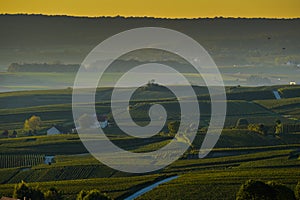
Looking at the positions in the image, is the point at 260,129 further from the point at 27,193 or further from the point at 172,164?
the point at 27,193

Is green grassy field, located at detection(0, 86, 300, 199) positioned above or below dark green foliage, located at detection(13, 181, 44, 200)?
above

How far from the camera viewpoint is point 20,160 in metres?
72.7

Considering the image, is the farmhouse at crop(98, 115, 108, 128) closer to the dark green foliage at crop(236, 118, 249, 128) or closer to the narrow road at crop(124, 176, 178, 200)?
the dark green foliage at crop(236, 118, 249, 128)

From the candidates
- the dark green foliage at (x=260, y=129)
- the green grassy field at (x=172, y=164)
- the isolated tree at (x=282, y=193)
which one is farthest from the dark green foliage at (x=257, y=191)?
the dark green foliage at (x=260, y=129)

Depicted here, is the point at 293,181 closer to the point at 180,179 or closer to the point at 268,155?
the point at 180,179

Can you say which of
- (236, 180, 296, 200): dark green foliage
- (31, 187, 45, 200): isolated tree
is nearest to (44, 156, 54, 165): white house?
(31, 187, 45, 200): isolated tree

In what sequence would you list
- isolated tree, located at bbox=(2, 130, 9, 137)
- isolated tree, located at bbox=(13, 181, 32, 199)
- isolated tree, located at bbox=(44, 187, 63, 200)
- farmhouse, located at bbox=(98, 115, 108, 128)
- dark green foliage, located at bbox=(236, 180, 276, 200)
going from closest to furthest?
dark green foliage, located at bbox=(236, 180, 276, 200) < isolated tree, located at bbox=(13, 181, 32, 199) < isolated tree, located at bbox=(44, 187, 63, 200) < isolated tree, located at bbox=(2, 130, 9, 137) < farmhouse, located at bbox=(98, 115, 108, 128)

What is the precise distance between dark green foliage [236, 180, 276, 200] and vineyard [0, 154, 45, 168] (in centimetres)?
3086

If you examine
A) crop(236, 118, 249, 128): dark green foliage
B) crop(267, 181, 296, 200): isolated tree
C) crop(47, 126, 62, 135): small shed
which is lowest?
crop(267, 181, 296, 200): isolated tree

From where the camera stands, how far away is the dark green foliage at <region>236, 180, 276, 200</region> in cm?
4397

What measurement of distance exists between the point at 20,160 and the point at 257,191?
34.2 m

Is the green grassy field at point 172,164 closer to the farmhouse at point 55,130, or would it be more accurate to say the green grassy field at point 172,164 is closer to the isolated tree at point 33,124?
the isolated tree at point 33,124

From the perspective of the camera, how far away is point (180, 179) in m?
60.6

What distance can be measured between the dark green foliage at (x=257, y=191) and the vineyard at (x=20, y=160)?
30863 millimetres
